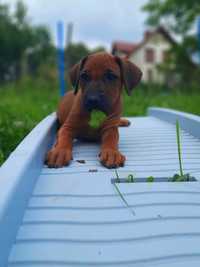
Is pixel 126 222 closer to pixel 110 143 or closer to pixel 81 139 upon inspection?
pixel 110 143

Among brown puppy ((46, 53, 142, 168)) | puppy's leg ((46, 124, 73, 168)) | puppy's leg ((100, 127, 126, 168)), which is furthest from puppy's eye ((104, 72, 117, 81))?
puppy's leg ((46, 124, 73, 168))

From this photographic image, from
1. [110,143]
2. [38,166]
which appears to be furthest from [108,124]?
[38,166]

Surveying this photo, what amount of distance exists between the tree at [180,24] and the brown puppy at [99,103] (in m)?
15.6

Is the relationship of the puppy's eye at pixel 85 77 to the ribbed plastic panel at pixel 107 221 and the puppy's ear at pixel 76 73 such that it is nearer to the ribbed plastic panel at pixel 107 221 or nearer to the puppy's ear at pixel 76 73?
the puppy's ear at pixel 76 73

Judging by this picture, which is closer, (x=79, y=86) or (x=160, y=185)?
(x=160, y=185)

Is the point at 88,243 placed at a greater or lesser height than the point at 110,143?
lesser

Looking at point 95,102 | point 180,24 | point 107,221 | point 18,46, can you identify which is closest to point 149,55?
point 18,46

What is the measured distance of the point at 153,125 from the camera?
3273 millimetres

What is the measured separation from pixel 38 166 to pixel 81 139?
699 millimetres

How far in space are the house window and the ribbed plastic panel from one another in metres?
36.1

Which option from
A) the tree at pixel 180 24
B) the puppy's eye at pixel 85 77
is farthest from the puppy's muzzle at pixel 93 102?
the tree at pixel 180 24

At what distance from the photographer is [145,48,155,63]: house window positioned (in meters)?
37.1

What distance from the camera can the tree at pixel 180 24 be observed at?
58.3 feet

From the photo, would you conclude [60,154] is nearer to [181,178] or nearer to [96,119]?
[96,119]
